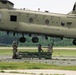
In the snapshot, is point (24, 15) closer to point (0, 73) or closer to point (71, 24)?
point (71, 24)

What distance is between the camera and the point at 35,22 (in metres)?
44.7

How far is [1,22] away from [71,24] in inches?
327

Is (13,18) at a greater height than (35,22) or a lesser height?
greater

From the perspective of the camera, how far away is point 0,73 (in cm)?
2678

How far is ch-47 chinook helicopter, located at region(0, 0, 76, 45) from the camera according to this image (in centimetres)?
4362

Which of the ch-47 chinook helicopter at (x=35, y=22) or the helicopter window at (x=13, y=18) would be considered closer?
the helicopter window at (x=13, y=18)

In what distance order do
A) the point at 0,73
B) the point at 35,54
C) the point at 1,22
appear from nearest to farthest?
the point at 0,73 < the point at 1,22 < the point at 35,54

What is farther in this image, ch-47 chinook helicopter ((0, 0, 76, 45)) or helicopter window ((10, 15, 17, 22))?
ch-47 chinook helicopter ((0, 0, 76, 45))

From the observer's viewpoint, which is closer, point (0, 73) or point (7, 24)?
point (0, 73)

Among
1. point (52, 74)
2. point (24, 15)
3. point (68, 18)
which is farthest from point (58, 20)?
point (52, 74)

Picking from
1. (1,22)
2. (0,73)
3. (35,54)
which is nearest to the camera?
(0,73)

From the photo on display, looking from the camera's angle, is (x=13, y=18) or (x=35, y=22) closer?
(x=13, y=18)

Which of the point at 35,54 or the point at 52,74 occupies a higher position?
the point at 52,74

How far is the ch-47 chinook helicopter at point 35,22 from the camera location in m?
43.6
